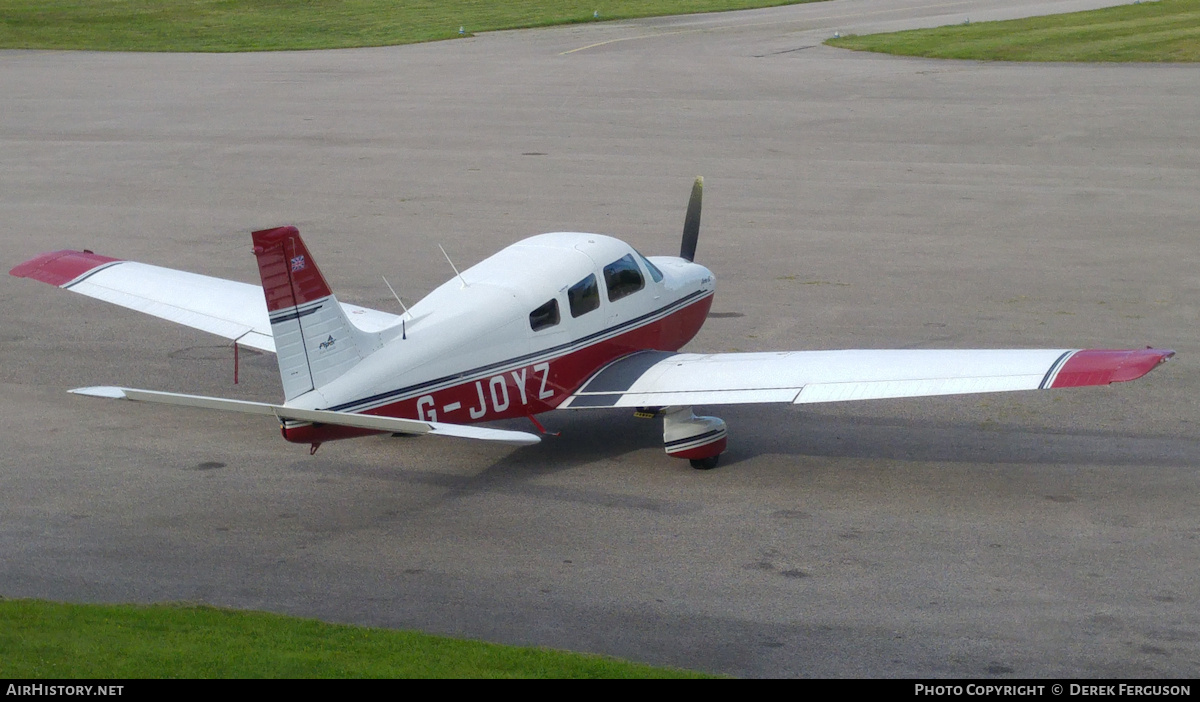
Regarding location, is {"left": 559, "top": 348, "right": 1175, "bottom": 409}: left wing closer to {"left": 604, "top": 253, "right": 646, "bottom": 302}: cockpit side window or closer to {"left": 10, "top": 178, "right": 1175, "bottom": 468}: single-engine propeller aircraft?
{"left": 10, "top": 178, "right": 1175, "bottom": 468}: single-engine propeller aircraft

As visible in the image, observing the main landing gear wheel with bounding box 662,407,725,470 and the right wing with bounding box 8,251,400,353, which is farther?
the right wing with bounding box 8,251,400,353

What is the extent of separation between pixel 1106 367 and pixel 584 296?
18.3ft

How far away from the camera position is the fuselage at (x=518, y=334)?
12.5 metres

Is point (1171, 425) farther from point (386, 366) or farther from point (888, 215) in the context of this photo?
point (888, 215)

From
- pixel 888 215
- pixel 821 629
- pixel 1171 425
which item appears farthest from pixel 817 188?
pixel 821 629

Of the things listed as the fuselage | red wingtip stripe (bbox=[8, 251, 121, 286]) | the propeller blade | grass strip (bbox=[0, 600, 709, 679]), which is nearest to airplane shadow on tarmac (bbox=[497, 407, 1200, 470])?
the fuselage

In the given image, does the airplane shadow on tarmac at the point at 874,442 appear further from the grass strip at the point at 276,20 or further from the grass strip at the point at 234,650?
the grass strip at the point at 276,20

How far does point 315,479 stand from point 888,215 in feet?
53.8

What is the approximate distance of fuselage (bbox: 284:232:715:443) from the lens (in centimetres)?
1246

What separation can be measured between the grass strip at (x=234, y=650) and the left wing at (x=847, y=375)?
4441mm

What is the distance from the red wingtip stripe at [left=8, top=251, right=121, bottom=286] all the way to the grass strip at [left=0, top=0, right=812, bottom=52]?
43.6 m

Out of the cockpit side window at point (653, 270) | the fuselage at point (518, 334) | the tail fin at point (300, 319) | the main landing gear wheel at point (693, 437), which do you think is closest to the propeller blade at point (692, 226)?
the fuselage at point (518, 334)

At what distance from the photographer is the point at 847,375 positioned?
42.2ft

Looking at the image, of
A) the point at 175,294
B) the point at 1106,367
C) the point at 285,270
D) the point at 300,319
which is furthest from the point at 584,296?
the point at 175,294
